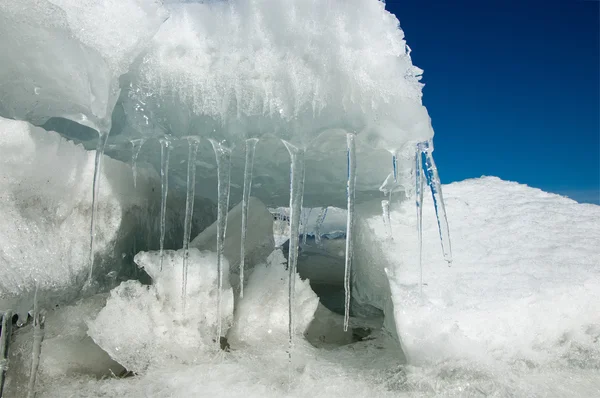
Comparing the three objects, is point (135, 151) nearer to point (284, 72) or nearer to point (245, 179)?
point (245, 179)

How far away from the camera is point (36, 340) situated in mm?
2172

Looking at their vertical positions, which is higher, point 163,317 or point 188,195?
point 188,195

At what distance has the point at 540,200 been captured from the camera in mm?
3523

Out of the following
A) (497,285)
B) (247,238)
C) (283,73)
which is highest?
(283,73)

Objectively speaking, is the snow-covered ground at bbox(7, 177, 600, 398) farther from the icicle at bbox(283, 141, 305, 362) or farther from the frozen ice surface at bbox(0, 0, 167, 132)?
the frozen ice surface at bbox(0, 0, 167, 132)

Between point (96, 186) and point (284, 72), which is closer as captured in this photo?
point (284, 72)

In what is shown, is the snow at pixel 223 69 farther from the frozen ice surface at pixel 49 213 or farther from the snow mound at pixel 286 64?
the frozen ice surface at pixel 49 213

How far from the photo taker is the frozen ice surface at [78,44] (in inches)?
81.1

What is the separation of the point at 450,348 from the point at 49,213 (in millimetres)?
2086

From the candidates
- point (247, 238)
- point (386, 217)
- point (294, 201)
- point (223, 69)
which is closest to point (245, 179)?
point (294, 201)

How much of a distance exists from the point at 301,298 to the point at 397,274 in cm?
58

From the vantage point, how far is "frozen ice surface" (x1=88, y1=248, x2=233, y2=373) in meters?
2.19

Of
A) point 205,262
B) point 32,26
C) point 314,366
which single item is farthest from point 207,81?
point 314,366

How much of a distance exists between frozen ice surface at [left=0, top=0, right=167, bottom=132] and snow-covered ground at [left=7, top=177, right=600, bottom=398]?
115cm
